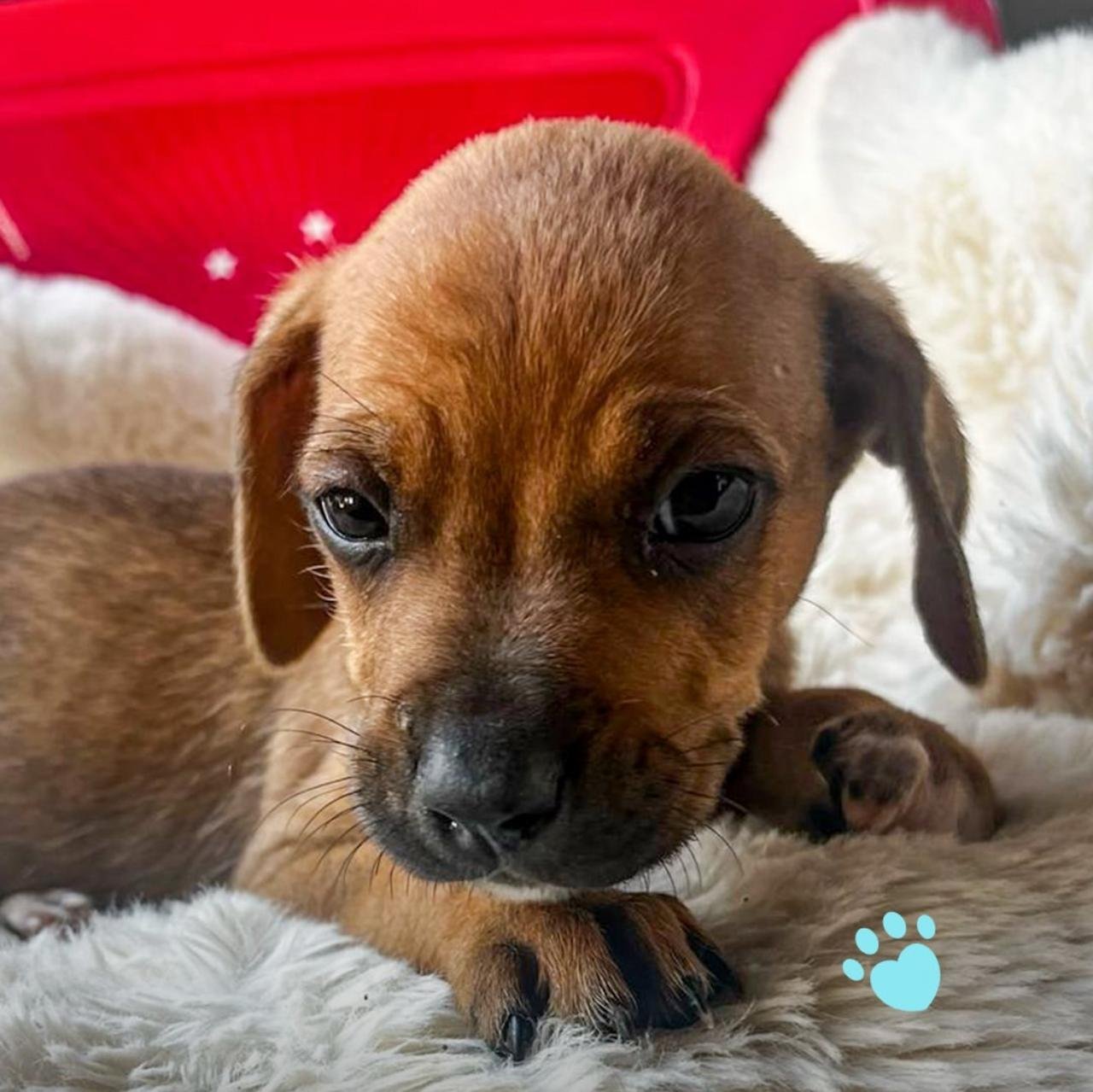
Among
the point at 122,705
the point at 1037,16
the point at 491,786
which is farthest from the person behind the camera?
the point at 1037,16

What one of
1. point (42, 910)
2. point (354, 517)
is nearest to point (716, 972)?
point (354, 517)

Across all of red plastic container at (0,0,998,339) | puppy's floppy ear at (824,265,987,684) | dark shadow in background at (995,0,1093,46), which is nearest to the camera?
puppy's floppy ear at (824,265,987,684)

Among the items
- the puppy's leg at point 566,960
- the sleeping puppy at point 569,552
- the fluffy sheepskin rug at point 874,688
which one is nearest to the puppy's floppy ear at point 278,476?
the sleeping puppy at point 569,552

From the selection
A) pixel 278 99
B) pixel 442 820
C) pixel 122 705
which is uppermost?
pixel 278 99

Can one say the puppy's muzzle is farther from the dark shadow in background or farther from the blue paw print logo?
the dark shadow in background

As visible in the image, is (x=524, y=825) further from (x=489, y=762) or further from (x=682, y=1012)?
(x=682, y=1012)

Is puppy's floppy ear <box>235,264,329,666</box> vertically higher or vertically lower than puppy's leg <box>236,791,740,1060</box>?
higher

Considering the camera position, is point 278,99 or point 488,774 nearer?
point 488,774

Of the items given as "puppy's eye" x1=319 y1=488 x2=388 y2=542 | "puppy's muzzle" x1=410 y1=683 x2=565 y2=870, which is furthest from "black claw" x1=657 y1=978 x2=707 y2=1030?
"puppy's eye" x1=319 y1=488 x2=388 y2=542
